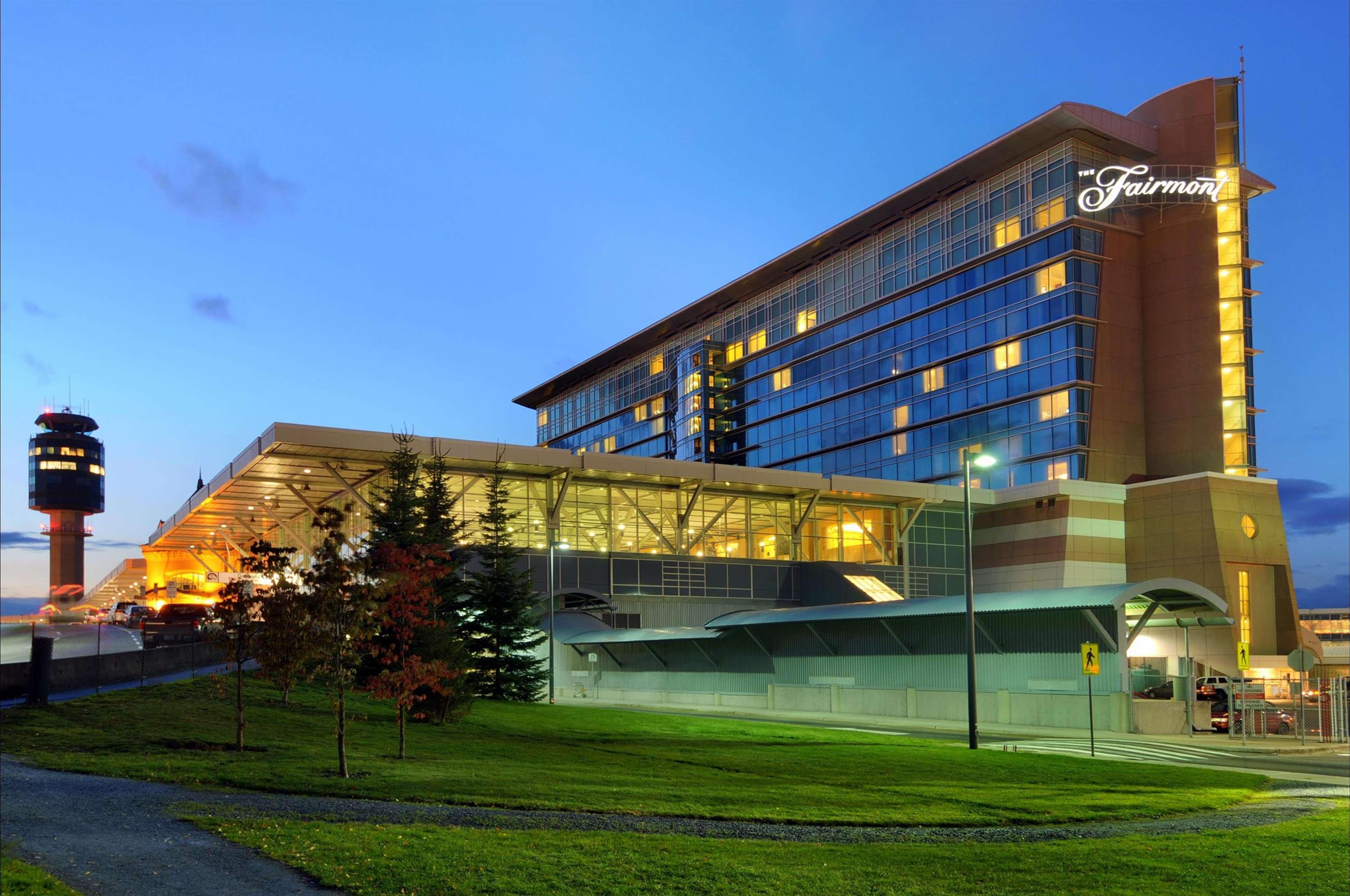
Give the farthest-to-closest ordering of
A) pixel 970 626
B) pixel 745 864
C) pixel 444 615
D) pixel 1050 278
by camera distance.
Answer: pixel 1050 278, pixel 444 615, pixel 970 626, pixel 745 864

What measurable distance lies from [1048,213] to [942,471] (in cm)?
2216

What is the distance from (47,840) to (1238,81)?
92583 millimetres

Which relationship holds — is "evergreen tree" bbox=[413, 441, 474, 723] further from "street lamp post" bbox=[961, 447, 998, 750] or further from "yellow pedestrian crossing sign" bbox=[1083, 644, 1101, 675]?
"yellow pedestrian crossing sign" bbox=[1083, 644, 1101, 675]

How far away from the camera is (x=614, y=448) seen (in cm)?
14900

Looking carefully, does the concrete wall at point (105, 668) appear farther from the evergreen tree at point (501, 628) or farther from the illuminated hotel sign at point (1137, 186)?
the illuminated hotel sign at point (1137, 186)

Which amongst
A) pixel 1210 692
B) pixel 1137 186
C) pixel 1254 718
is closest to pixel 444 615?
pixel 1210 692

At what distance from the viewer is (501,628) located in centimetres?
4109

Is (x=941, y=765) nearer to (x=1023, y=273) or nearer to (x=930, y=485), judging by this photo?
(x=930, y=485)

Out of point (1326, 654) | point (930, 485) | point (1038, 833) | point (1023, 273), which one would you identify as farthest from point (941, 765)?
point (1326, 654)

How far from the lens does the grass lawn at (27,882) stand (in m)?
9.65

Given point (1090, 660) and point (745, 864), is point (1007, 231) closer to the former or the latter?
point (1090, 660)

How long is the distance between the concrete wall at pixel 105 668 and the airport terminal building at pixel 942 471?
19141mm

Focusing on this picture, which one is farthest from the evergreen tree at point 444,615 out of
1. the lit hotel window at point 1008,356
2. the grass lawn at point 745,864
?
the lit hotel window at point 1008,356

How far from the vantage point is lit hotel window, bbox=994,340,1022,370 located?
283ft
